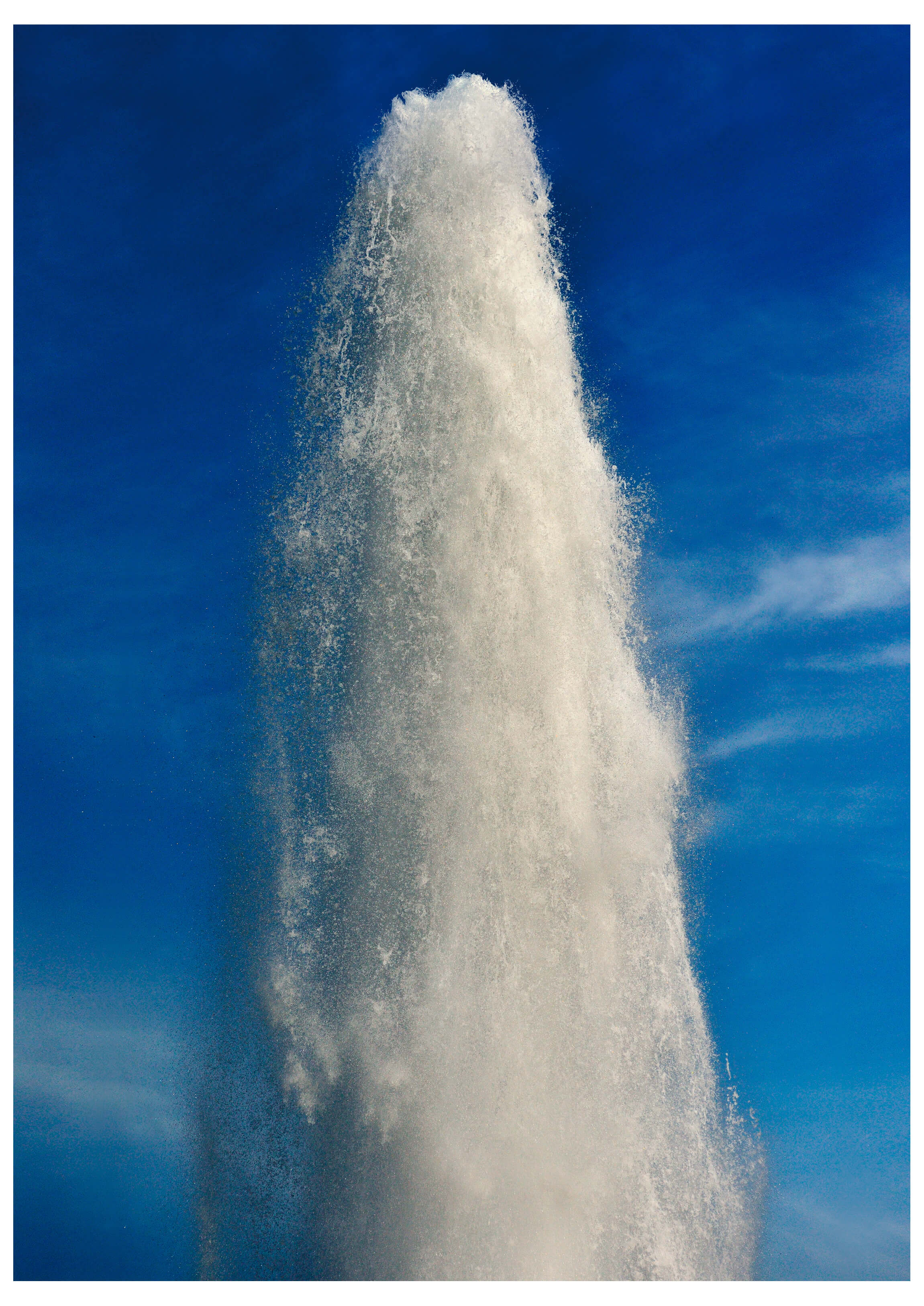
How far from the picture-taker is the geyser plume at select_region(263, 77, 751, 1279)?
8805 millimetres

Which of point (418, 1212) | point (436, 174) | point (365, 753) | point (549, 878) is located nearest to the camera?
point (418, 1212)

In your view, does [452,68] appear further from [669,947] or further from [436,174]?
[669,947]

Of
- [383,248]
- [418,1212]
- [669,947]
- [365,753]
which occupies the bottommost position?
[418,1212]

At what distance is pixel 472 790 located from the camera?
9672 millimetres

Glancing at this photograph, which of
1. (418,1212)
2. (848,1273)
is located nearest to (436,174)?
(418,1212)

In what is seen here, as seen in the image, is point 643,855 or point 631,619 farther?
point 631,619

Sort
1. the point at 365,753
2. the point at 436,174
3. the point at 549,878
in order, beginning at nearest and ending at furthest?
the point at 549,878
the point at 365,753
the point at 436,174

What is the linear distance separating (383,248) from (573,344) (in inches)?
105

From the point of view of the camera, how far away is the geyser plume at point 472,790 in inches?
347

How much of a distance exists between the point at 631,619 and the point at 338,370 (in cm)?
483

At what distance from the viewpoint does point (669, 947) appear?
988 cm

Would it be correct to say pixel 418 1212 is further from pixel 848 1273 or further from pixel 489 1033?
pixel 848 1273

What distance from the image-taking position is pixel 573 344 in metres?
11.5

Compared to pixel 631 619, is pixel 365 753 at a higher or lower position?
lower
